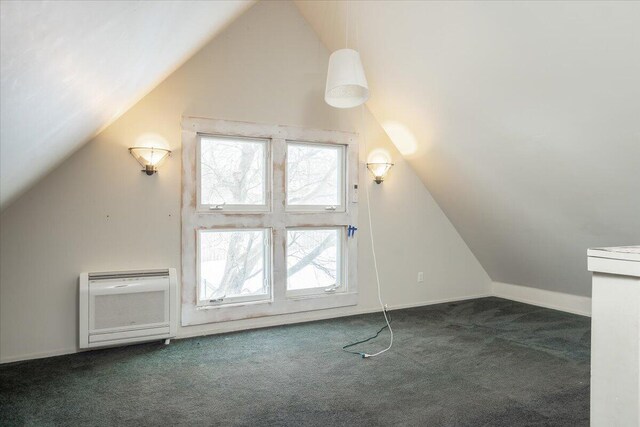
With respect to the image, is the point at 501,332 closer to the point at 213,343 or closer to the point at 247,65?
the point at 213,343

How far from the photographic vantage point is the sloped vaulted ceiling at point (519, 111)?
2516mm

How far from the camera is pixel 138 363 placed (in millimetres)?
2967

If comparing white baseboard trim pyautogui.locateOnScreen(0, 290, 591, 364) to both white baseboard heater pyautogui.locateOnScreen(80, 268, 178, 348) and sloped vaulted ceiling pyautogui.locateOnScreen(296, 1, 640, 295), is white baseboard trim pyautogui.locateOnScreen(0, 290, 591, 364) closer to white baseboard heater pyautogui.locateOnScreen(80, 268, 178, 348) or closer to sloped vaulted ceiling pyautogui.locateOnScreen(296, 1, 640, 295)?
sloped vaulted ceiling pyautogui.locateOnScreen(296, 1, 640, 295)

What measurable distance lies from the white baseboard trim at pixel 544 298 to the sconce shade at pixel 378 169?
221 cm

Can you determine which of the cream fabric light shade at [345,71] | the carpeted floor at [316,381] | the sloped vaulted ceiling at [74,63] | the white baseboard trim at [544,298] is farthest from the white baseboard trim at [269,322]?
the cream fabric light shade at [345,71]

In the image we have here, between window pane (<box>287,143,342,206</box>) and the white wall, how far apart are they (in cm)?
26

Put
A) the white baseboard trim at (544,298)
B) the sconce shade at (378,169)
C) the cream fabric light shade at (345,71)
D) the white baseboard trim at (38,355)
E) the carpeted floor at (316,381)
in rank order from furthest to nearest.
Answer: the sconce shade at (378,169) → the white baseboard trim at (544,298) → the white baseboard trim at (38,355) → the cream fabric light shade at (345,71) → the carpeted floor at (316,381)

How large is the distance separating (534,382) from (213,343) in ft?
7.83

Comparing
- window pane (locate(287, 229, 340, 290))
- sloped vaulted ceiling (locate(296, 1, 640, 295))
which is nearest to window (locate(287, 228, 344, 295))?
window pane (locate(287, 229, 340, 290))

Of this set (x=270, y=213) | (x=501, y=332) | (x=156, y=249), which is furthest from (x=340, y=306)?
(x=156, y=249)

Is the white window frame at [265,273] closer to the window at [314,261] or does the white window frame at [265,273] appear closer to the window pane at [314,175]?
the window at [314,261]

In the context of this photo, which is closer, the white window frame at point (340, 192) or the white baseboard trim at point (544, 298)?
Answer: the white window frame at point (340, 192)

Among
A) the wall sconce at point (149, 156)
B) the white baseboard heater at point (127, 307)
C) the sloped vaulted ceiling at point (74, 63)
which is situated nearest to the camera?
the sloped vaulted ceiling at point (74, 63)

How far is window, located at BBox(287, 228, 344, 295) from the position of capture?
13.6 ft
